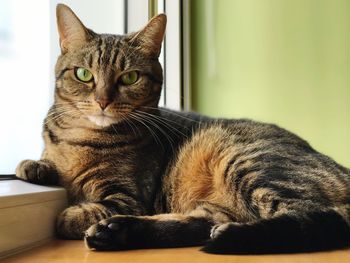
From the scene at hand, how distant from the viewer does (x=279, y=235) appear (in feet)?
3.51

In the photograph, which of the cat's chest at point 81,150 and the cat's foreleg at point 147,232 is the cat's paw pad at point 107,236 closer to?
the cat's foreleg at point 147,232

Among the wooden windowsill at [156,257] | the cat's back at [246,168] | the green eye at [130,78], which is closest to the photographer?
the wooden windowsill at [156,257]

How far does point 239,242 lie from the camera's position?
1.06 m

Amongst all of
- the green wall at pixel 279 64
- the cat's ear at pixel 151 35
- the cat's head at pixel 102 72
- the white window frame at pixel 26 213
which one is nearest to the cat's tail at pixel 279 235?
the white window frame at pixel 26 213

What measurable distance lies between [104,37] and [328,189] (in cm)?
80

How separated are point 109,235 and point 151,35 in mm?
703

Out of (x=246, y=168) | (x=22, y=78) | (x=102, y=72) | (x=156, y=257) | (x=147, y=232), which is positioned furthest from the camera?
(x=22, y=78)

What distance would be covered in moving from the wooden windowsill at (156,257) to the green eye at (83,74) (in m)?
0.53

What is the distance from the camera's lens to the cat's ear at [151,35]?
1564mm

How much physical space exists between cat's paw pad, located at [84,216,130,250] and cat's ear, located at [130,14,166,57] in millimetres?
640

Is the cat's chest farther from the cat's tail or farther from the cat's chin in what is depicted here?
the cat's tail

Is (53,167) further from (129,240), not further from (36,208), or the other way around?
(129,240)

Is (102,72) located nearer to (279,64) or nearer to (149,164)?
(149,164)

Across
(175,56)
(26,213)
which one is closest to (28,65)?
(26,213)
